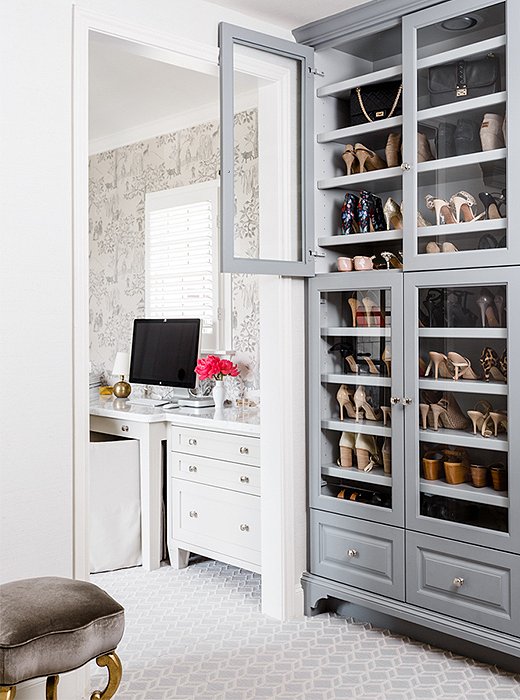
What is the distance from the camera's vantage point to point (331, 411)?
3443mm

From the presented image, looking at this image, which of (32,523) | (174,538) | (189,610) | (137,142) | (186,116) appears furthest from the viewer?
(137,142)

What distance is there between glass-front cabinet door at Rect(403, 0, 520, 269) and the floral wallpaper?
1.47m

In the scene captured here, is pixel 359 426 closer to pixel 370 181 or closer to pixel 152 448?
pixel 370 181

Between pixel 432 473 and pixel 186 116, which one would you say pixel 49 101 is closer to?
pixel 432 473

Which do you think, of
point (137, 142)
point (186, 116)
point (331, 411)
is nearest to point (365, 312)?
point (331, 411)

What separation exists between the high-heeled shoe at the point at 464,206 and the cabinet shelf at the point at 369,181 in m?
0.29

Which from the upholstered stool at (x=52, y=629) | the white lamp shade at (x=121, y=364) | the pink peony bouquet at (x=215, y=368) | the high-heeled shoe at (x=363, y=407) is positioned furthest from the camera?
the white lamp shade at (x=121, y=364)

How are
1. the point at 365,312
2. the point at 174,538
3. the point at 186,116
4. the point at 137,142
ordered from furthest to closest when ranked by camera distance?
the point at 137,142 < the point at 186,116 < the point at 174,538 < the point at 365,312

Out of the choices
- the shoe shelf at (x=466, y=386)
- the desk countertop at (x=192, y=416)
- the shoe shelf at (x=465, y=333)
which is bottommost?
the desk countertop at (x=192, y=416)

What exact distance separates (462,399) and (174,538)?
1.92 m

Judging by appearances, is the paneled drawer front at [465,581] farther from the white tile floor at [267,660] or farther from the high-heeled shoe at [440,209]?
the high-heeled shoe at [440,209]

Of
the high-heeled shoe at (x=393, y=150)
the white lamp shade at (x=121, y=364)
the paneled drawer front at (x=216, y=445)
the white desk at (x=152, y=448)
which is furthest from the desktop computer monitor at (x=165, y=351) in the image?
the high-heeled shoe at (x=393, y=150)

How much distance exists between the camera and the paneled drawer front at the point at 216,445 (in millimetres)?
3727

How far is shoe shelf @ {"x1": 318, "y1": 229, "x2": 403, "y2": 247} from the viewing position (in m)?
3.17
